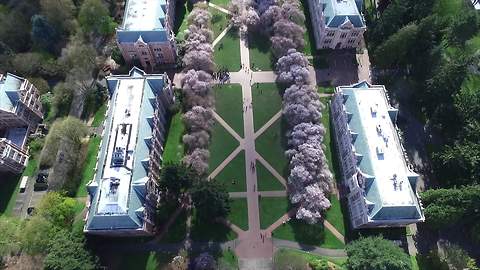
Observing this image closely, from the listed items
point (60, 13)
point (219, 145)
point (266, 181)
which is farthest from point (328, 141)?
point (60, 13)

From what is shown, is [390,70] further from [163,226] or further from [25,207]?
[25,207]

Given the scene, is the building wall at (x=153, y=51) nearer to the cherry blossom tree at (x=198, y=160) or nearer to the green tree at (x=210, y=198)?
the cherry blossom tree at (x=198, y=160)

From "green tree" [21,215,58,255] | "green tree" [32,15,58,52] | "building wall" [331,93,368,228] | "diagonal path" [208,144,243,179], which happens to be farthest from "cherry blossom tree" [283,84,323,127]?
"green tree" [32,15,58,52]

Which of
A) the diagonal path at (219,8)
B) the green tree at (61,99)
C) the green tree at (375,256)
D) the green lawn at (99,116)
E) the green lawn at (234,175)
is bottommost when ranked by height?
the green tree at (375,256)

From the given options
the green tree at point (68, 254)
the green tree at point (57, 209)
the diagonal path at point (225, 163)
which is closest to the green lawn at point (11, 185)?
the green tree at point (57, 209)

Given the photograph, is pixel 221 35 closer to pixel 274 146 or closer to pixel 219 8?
pixel 219 8

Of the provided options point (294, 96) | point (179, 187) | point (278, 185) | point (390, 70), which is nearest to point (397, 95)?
point (390, 70)
